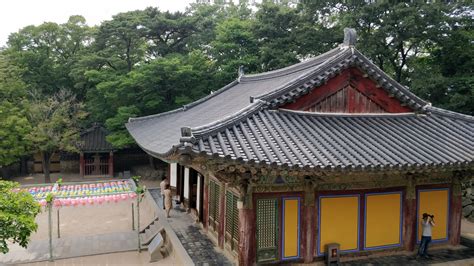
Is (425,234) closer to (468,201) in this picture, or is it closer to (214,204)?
(214,204)

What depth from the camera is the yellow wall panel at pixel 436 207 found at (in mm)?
12672

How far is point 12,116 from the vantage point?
98.2 ft

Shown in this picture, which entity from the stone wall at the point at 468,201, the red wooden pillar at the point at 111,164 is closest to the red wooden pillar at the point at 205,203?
the stone wall at the point at 468,201

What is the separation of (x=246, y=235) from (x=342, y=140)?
13.4ft

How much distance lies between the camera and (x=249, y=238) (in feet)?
34.9

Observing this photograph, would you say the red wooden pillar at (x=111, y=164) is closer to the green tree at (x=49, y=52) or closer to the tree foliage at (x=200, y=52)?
the tree foliage at (x=200, y=52)

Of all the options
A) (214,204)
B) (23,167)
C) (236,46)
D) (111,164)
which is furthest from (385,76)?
(23,167)

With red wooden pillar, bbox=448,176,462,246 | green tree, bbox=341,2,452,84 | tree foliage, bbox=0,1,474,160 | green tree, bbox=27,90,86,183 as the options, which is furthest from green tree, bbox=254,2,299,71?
red wooden pillar, bbox=448,176,462,246

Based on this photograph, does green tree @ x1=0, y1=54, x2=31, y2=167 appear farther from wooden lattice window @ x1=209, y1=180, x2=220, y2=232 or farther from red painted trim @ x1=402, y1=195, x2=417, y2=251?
red painted trim @ x1=402, y1=195, x2=417, y2=251

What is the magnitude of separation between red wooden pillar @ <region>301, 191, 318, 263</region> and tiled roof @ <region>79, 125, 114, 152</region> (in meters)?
27.4

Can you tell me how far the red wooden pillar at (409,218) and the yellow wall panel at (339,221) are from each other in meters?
1.88

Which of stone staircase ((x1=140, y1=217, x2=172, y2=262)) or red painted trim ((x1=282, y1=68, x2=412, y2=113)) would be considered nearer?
red painted trim ((x1=282, y1=68, x2=412, y2=113))

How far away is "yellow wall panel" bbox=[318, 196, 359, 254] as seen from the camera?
1144 centimetres

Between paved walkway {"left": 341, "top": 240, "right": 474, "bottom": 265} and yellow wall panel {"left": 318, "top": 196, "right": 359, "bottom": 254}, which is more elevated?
yellow wall panel {"left": 318, "top": 196, "right": 359, "bottom": 254}
